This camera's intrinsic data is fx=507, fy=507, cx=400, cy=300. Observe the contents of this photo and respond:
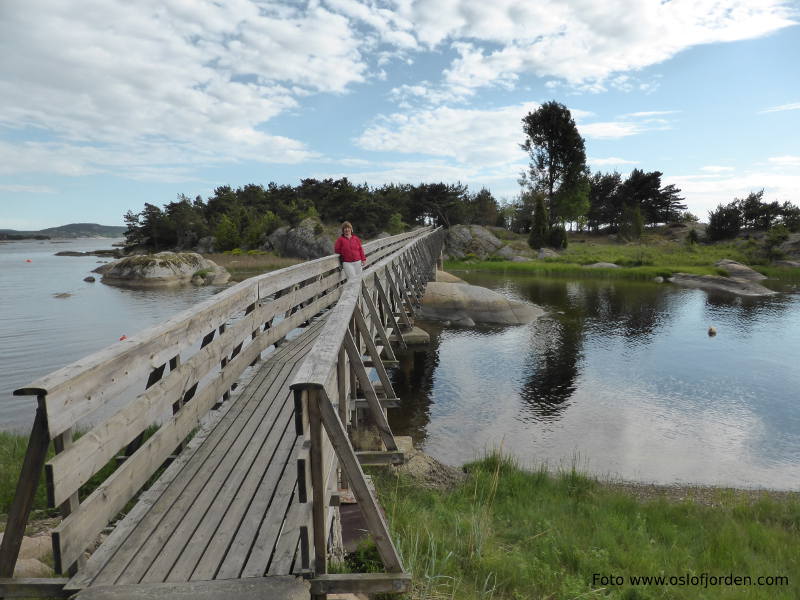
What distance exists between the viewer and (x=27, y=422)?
1117cm

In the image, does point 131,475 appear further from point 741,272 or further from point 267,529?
point 741,272

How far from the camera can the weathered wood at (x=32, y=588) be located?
2.95 metres

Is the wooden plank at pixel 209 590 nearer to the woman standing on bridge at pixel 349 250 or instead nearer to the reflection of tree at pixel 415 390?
the reflection of tree at pixel 415 390

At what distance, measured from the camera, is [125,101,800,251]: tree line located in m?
58.8

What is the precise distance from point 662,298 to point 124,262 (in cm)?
4132

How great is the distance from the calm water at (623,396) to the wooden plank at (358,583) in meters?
6.36

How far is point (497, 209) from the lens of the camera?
262 feet

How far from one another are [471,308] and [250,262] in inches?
1499

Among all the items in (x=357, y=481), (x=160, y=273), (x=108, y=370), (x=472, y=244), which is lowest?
(x=160, y=273)

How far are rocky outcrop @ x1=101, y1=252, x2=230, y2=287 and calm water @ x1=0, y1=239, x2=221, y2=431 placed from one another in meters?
2.61

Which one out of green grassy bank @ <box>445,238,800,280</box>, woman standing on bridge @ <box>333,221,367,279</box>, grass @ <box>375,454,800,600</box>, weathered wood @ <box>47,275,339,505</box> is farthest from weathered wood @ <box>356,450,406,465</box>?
green grassy bank @ <box>445,238,800,280</box>

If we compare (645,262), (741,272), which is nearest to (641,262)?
(645,262)

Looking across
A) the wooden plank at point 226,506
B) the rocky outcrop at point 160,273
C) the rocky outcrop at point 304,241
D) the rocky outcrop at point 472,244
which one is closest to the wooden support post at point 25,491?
the wooden plank at point 226,506

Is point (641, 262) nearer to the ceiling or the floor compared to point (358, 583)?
nearer to the floor
